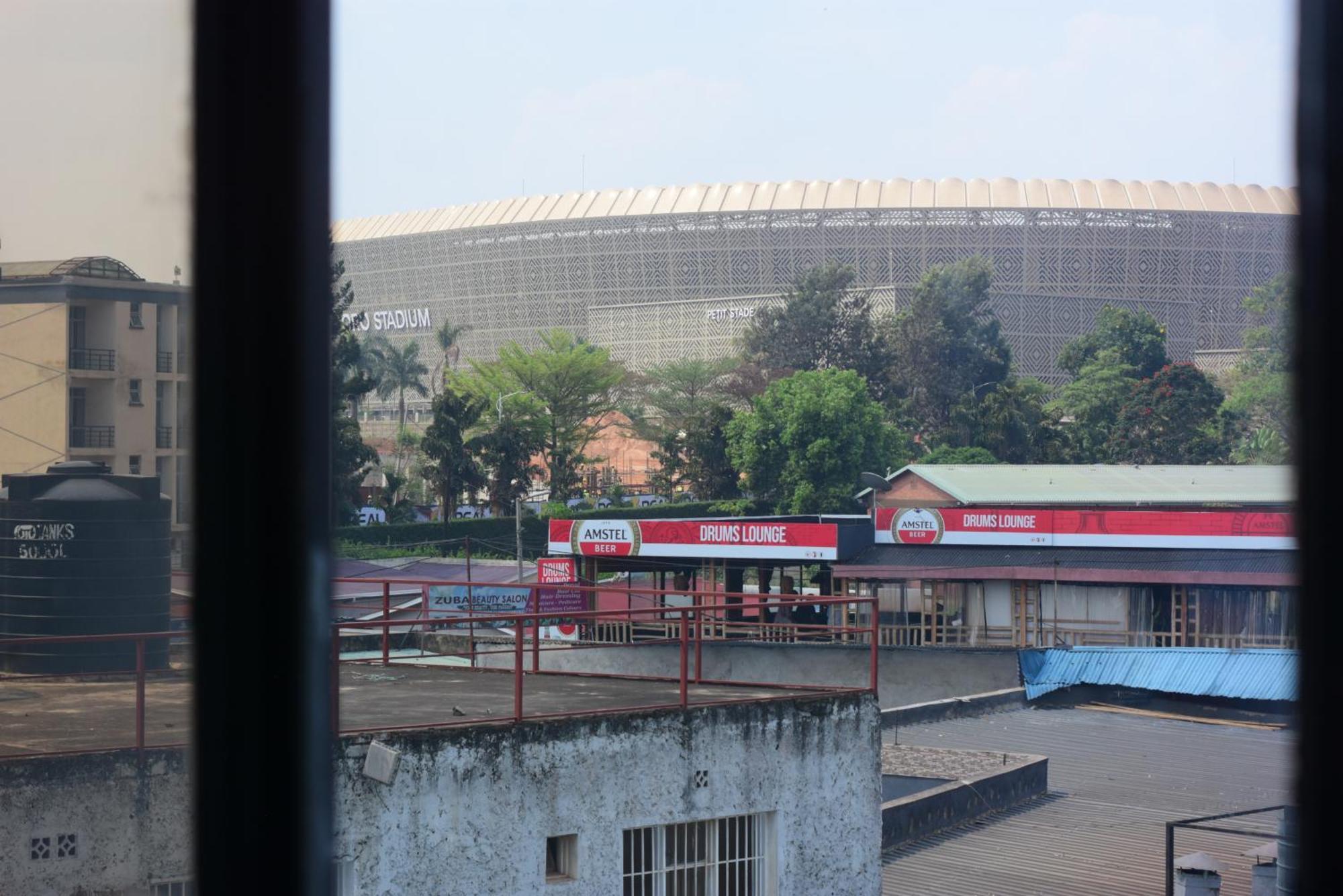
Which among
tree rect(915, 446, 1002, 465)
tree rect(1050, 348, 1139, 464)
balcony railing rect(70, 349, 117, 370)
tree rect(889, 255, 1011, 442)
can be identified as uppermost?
tree rect(889, 255, 1011, 442)

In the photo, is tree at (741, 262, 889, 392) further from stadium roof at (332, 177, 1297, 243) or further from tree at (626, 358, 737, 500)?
stadium roof at (332, 177, 1297, 243)

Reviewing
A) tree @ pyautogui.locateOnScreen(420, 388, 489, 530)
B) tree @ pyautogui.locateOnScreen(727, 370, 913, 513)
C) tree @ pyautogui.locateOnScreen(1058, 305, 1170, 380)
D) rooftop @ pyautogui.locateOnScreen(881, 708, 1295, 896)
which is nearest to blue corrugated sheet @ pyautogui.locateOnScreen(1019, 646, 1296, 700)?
rooftop @ pyautogui.locateOnScreen(881, 708, 1295, 896)

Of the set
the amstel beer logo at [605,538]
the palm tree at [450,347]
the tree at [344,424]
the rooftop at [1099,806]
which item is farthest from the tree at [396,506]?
the palm tree at [450,347]

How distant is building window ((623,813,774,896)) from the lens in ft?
22.8

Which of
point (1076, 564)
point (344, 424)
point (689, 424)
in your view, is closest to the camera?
A: point (1076, 564)

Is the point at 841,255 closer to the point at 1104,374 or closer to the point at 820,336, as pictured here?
the point at 820,336

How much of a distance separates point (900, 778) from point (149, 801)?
10.7 m

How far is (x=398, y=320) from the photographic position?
95.3 m

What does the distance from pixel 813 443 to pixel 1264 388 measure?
18948 millimetres

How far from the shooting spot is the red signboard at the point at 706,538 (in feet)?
94.4

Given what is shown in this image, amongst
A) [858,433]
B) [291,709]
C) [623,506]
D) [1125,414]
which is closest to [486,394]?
[623,506]

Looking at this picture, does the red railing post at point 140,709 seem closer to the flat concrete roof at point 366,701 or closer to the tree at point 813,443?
the flat concrete roof at point 366,701

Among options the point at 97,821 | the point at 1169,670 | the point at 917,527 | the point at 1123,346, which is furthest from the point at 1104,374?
the point at 97,821

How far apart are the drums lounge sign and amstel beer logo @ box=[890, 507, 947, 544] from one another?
68079mm
